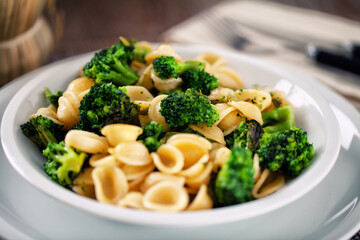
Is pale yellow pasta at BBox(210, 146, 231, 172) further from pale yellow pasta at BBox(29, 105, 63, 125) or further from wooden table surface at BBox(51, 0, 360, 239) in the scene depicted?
wooden table surface at BBox(51, 0, 360, 239)

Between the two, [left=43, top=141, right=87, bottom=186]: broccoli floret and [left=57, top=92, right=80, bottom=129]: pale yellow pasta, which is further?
[left=57, top=92, right=80, bottom=129]: pale yellow pasta

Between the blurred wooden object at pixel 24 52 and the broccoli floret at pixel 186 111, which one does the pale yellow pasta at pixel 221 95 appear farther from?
the blurred wooden object at pixel 24 52

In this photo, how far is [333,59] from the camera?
137 inches

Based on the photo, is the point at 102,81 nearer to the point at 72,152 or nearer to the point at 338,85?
the point at 72,152

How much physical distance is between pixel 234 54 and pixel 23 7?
187cm

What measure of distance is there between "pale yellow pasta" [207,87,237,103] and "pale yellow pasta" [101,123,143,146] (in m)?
0.62

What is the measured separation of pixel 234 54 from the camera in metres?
2.88

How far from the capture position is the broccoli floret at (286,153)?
1819 mm

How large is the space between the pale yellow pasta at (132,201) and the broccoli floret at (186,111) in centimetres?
46

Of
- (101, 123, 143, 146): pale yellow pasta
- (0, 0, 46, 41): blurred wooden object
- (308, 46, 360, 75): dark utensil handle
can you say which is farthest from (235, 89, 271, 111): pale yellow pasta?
(0, 0, 46, 41): blurred wooden object

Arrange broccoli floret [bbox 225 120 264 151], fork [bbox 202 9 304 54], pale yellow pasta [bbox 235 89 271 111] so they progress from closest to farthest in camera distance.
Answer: broccoli floret [bbox 225 120 264 151] < pale yellow pasta [bbox 235 89 271 111] < fork [bbox 202 9 304 54]

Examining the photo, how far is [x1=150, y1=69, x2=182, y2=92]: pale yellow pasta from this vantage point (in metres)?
2.15

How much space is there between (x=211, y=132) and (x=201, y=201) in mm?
465

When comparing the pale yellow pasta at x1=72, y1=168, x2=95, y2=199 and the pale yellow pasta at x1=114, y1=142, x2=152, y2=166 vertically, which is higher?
the pale yellow pasta at x1=114, y1=142, x2=152, y2=166
